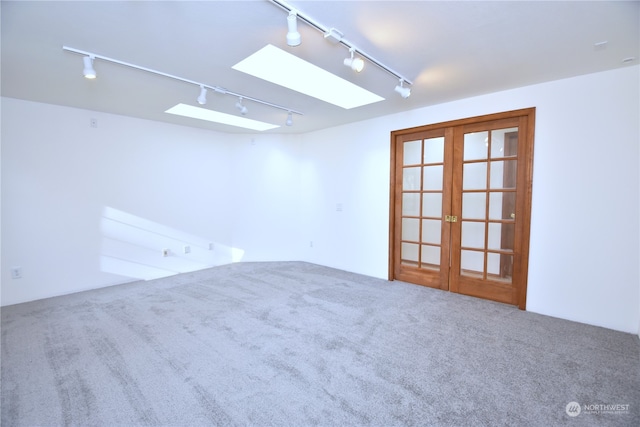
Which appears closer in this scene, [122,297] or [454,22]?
[454,22]

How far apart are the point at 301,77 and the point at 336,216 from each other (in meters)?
2.51

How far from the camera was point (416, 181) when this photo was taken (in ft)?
13.5

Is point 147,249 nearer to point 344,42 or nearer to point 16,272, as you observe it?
point 16,272

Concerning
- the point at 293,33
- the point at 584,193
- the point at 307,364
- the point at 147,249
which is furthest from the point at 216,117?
the point at 584,193

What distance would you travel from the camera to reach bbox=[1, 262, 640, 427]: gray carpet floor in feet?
5.51

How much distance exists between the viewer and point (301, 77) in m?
3.11

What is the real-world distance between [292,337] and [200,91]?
281 cm

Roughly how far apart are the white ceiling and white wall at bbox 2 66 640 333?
46cm

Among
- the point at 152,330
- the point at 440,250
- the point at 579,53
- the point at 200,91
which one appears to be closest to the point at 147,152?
the point at 200,91

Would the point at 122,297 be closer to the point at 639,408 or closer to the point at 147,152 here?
the point at 147,152

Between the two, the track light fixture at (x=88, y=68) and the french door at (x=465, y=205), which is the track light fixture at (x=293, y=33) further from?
the french door at (x=465, y=205)

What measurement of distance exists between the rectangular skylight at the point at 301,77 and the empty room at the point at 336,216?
0.08ft

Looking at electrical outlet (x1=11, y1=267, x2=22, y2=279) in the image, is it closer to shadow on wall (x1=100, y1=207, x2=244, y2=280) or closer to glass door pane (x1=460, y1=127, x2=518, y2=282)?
shadow on wall (x1=100, y1=207, x2=244, y2=280)

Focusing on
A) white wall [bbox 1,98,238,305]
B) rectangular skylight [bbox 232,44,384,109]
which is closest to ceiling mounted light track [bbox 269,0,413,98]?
rectangular skylight [bbox 232,44,384,109]
